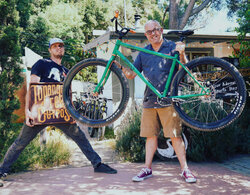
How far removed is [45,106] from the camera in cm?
355

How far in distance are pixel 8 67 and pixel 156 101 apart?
2671 millimetres

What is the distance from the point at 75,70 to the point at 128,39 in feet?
15.1

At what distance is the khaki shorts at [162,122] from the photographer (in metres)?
3.30

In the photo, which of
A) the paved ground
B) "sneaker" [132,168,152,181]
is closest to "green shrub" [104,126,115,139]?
the paved ground

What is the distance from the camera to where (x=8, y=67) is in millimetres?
4254

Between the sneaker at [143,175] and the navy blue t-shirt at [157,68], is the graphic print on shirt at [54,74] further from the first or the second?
the sneaker at [143,175]

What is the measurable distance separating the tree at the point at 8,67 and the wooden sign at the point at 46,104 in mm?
964

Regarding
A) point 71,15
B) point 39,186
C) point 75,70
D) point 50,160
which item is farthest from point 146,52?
point 71,15

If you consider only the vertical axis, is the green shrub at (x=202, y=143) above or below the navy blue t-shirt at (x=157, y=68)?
below

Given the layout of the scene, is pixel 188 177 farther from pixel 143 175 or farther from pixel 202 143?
pixel 202 143

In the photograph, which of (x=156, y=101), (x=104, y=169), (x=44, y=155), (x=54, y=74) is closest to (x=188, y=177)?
(x=156, y=101)

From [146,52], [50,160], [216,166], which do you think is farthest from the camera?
[50,160]

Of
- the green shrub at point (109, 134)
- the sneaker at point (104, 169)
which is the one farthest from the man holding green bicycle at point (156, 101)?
the green shrub at point (109, 134)

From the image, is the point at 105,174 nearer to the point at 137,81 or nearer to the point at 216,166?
the point at 216,166
